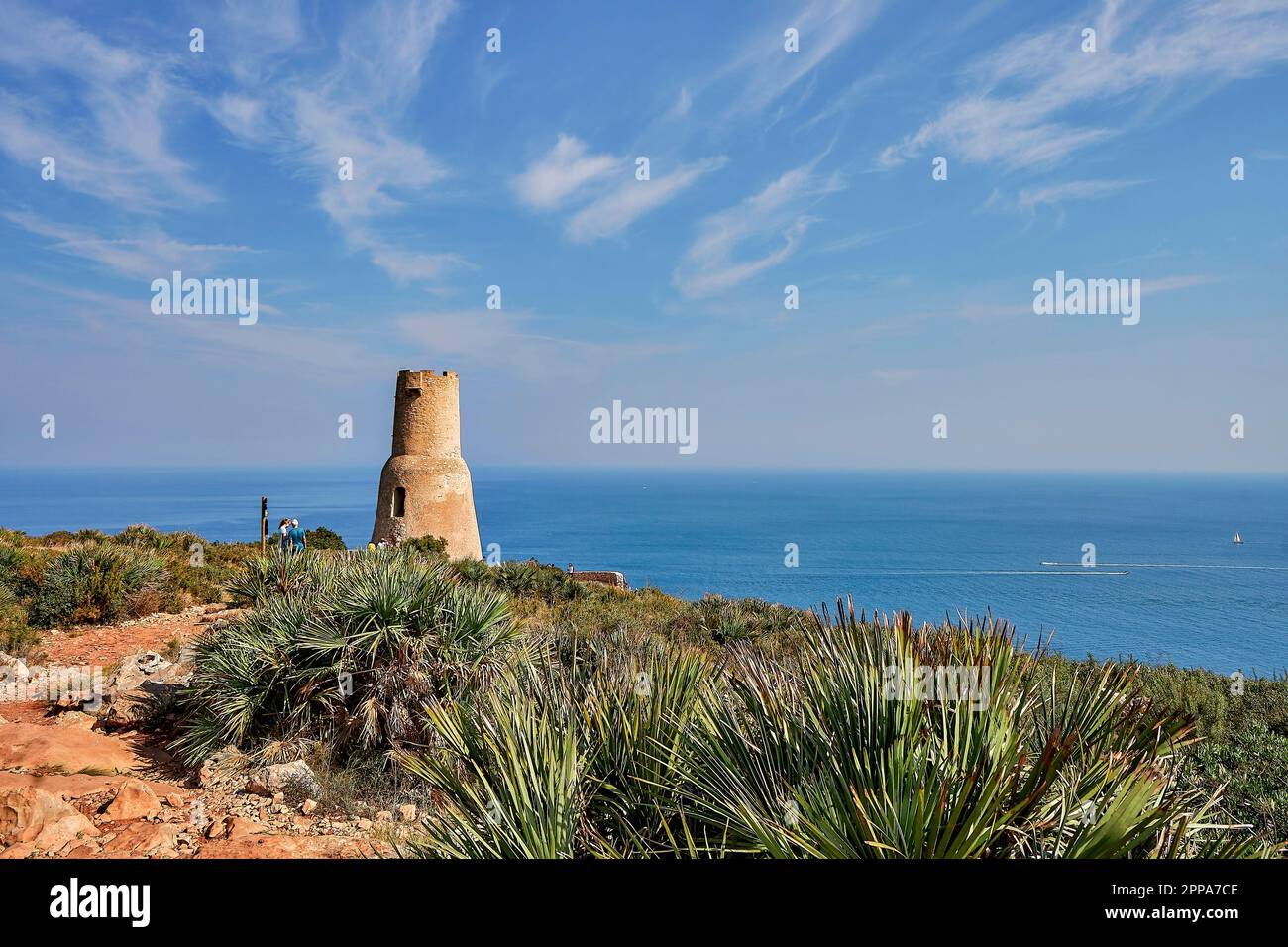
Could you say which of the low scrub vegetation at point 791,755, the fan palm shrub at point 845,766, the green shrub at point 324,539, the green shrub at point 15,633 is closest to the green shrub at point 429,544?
the green shrub at point 324,539

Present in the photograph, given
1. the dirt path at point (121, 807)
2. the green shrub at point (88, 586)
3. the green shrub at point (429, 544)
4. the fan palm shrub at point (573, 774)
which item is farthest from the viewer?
the green shrub at point (429, 544)

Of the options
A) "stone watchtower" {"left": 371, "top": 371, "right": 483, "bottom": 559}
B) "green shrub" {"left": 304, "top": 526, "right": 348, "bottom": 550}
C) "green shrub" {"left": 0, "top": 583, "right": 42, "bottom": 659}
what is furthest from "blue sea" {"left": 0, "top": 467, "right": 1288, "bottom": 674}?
"green shrub" {"left": 304, "top": 526, "right": 348, "bottom": 550}

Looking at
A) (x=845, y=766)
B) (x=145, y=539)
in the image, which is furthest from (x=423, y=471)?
(x=845, y=766)

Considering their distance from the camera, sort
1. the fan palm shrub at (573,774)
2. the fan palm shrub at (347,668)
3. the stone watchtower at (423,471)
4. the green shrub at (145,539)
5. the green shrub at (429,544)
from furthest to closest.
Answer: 1. the stone watchtower at (423,471)
2. the green shrub at (429,544)
3. the green shrub at (145,539)
4. the fan palm shrub at (347,668)
5. the fan palm shrub at (573,774)

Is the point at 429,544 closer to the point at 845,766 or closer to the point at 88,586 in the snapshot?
the point at 88,586

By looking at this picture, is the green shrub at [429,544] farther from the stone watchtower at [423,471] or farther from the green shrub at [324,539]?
the green shrub at [324,539]

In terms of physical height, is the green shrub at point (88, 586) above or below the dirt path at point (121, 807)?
above

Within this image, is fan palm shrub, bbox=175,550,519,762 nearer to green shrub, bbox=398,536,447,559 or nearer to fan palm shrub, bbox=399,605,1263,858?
fan palm shrub, bbox=399,605,1263,858

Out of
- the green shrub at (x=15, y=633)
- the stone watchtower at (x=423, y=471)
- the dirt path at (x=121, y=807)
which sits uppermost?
the stone watchtower at (x=423, y=471)

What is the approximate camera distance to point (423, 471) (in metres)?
22.8

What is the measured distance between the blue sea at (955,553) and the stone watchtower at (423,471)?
15.9 meters

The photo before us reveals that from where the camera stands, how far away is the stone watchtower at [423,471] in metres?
22.7

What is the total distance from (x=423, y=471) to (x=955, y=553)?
79498 mm
